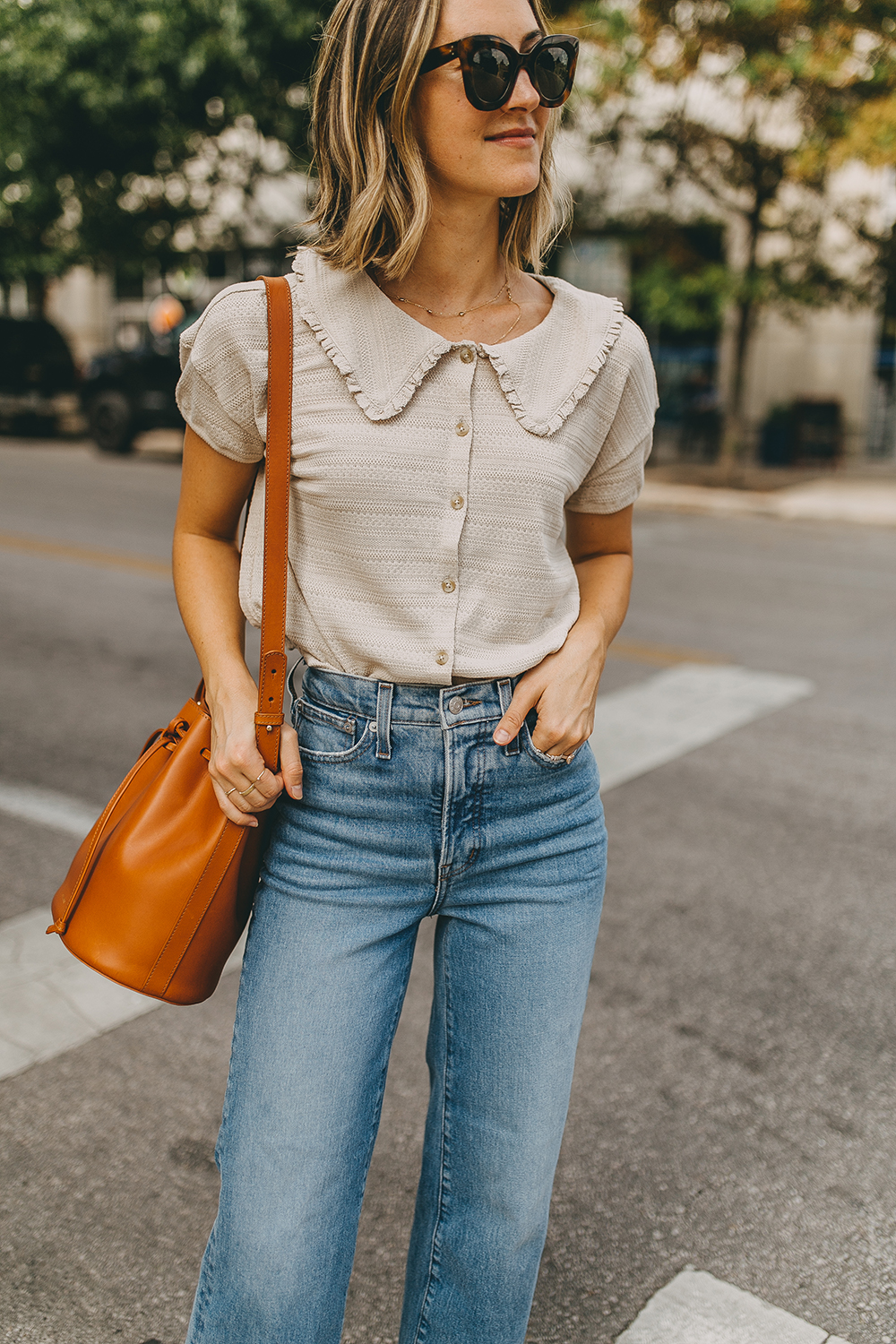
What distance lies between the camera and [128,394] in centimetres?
1814

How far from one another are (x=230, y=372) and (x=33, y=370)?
2062 cm

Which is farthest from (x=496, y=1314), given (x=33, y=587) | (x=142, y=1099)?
(x=33, y=587)

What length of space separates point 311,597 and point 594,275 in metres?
22.5

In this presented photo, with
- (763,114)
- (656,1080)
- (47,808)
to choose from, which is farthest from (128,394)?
(656,1080)

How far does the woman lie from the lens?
152cm

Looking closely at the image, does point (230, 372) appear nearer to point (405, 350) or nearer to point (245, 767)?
point (405, 350)

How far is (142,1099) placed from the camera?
2898 mm

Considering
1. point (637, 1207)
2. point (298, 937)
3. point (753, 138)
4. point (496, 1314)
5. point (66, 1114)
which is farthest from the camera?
point (753, 138)

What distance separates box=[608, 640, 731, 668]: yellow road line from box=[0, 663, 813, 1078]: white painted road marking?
13 cm

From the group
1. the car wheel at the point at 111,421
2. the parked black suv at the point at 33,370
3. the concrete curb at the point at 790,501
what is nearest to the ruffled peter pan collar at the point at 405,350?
the concrete curb at the point at 790,501

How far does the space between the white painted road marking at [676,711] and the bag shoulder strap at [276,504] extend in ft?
11.6

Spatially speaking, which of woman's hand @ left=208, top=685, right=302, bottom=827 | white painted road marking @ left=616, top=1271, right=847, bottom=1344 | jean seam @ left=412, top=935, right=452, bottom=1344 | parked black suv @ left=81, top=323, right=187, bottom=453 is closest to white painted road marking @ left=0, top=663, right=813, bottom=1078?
white painted road marking @ left=616, top=1271, right=847, bottom=1344

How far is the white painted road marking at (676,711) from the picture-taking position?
536 centimetres

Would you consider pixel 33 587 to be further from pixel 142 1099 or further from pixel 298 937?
pixel 298 937
